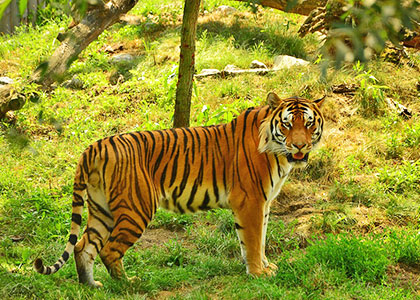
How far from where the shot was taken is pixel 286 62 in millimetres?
8906

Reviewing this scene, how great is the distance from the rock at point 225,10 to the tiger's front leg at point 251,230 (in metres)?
6.92

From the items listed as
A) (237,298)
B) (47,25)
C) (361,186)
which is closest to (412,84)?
(361,186)

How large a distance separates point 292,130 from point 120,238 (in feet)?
5.46

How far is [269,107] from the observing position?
481 centimetres

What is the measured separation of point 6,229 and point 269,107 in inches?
116

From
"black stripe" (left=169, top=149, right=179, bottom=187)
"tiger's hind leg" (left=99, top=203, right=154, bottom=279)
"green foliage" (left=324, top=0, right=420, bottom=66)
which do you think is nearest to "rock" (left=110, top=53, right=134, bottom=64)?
"black stripe" (left=169, top=149, right=179, bottom=187)

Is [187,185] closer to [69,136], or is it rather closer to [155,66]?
[69,136]

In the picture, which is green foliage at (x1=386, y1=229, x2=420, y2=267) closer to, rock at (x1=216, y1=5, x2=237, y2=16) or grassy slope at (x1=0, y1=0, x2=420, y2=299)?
grassy slope at (x1=0, y1=0, x2=420, y2=299)

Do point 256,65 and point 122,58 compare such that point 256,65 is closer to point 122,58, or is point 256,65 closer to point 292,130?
point 122,58

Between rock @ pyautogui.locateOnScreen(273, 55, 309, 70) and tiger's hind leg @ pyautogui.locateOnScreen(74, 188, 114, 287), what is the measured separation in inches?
205

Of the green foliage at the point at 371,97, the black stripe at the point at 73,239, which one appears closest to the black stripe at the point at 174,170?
the black stripe at the point at 73,239

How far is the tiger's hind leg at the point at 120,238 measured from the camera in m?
4.20

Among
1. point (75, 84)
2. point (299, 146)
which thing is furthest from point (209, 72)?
point (299, 146)

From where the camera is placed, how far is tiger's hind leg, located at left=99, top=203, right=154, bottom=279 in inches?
165
